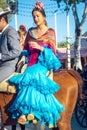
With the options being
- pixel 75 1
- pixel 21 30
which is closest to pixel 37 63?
pixel 21 30

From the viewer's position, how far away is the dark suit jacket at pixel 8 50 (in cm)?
509

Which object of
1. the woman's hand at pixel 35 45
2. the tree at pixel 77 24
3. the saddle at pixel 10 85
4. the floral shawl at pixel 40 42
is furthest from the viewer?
the tree at pixel 77 24

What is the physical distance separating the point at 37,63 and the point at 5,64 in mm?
480

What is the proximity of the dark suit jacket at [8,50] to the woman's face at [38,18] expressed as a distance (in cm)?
39

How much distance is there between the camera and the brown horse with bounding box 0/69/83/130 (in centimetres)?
508

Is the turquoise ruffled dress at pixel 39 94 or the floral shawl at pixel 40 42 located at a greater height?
the floral shawl at pixel 40 42

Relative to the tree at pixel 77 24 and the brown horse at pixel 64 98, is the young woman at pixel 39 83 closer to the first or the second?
the brown horse at pixel 64 98

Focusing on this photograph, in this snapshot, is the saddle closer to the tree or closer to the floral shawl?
the floral shawl

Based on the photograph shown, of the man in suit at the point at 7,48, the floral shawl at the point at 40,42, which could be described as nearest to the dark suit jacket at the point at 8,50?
the man in suit at the point at 7,48

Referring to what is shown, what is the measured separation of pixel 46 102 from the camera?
489 cm

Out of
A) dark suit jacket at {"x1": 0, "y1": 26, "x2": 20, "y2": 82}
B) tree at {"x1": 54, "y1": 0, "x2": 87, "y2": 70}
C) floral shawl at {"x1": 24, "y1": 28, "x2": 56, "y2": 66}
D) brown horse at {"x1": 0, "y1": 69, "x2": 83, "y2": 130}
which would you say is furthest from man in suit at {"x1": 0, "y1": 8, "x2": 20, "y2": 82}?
tree at {"x1": 54, "y1": 0, "x2": 87, "y2": 70}

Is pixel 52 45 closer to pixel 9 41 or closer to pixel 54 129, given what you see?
pixel 9 41

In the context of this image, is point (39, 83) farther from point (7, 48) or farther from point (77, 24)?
point (77, 24)

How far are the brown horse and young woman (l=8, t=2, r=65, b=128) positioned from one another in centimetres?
11
